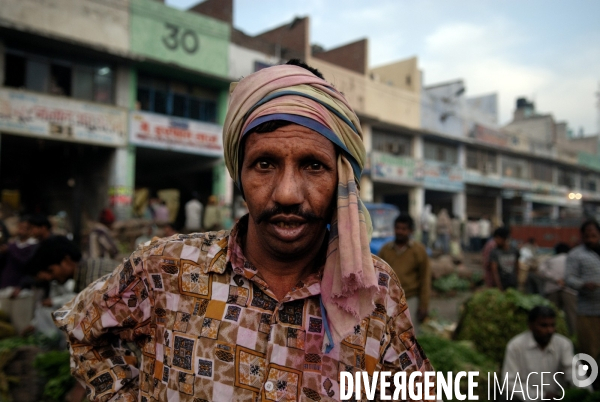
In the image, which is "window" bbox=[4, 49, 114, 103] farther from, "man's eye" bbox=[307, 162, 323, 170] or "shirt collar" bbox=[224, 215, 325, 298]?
"man's eye" bbox=[307, 162, 323, 170]

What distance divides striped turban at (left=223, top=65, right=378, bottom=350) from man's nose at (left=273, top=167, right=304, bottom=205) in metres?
0.12

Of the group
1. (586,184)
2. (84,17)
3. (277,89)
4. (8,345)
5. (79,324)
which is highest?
(84,17)

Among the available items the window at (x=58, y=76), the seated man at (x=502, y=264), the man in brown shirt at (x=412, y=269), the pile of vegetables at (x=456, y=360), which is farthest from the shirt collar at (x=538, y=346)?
the window at (x=58, y=76)

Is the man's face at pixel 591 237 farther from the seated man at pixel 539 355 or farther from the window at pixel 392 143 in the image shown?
the window at pixel 392 143

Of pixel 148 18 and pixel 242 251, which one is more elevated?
pixel 148 18

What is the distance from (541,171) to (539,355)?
3342cm

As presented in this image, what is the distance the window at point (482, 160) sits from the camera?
27552 mm

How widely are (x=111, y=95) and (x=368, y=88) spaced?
11726 mm

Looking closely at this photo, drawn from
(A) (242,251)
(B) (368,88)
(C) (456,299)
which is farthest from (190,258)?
(B) (368,88)

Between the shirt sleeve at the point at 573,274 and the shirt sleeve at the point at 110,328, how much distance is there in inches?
199

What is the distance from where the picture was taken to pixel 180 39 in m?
15.6

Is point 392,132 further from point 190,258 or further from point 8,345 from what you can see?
point 190,258

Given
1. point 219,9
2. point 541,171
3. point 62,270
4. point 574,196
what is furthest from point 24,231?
point 574,196

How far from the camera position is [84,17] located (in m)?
13.7
